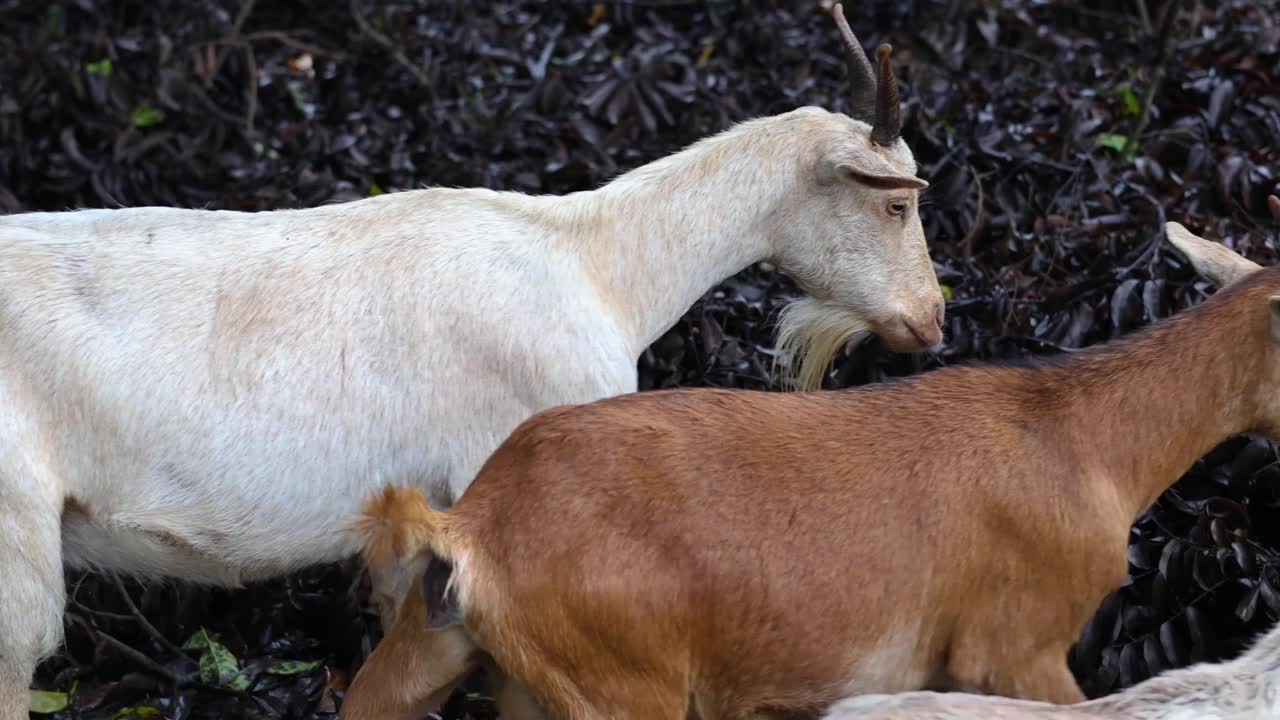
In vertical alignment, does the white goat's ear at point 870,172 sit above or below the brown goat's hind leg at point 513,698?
above

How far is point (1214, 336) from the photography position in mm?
4004

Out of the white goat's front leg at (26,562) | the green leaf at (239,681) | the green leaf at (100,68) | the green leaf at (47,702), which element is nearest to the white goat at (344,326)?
the white goat's front leg at (26,562)

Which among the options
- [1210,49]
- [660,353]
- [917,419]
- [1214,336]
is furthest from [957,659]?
[1210,49]

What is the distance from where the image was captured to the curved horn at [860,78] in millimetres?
4762

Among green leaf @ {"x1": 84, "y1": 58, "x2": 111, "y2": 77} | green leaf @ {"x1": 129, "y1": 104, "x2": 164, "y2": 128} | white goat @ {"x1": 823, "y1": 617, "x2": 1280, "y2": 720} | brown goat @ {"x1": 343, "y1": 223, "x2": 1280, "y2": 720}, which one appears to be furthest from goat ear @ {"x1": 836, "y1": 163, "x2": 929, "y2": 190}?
green leaf @ {"x1": 84, "y1": 58, "x2": 111, "y2": 77}

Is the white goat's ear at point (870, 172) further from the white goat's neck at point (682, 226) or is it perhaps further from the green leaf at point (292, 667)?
the green leaf at point (292, 667)

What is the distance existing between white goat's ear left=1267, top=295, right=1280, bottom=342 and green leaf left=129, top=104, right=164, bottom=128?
5.42 m

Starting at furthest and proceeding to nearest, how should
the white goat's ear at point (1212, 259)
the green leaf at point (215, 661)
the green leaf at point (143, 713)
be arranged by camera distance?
the green leaf at point (215, 661) < the green leaf at point (143, 713) < the white goat's ear at point (1212, 259)

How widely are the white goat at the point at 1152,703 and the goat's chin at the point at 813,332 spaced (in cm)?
143

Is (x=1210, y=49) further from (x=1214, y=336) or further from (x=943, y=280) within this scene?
(x=1214, y=336)

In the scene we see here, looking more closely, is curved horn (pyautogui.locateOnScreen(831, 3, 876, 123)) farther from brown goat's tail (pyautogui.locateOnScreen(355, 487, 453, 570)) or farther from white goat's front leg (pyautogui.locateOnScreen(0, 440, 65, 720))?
white goat's front leg (pyautogui.locateOnScreen(0, 440, 65, 720))

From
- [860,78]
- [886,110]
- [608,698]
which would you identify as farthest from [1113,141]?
[608,698]

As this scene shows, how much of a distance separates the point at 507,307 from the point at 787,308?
92 cm

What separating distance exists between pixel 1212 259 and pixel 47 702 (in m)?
3.56
